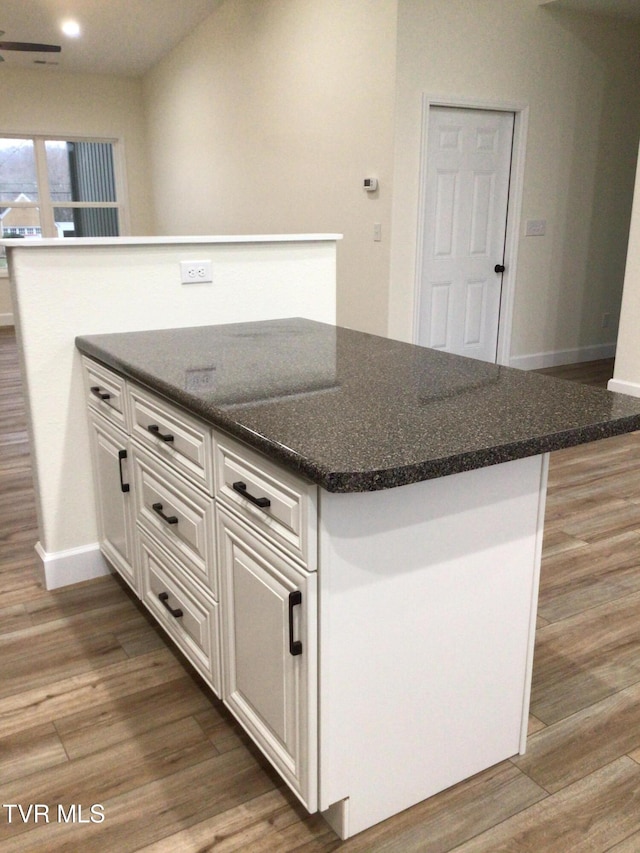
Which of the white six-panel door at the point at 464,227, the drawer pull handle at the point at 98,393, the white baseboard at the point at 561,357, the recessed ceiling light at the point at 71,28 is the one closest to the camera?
the drawer pull handle at the point at 98,393

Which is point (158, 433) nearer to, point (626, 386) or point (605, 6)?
point (626, 386)

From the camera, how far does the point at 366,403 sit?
154 centimetres

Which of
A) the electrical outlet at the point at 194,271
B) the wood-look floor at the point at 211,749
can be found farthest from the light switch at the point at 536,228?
the electrical outlet at the point at 194,271

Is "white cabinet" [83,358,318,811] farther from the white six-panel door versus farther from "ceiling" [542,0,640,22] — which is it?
"ceiling" [542,0,640,22]

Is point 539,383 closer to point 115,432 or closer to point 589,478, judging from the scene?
point 115,432

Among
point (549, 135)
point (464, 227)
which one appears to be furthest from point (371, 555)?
point (549, 135)

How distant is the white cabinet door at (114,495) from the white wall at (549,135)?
9.70ft

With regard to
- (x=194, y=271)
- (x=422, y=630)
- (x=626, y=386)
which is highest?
(x=194, y=271)

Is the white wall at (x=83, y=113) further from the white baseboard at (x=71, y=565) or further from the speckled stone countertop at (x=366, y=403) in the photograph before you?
the speckled stone countertop at (x=366, y=403)

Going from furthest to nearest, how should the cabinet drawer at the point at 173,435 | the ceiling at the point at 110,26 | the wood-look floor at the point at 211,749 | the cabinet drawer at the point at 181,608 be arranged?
the ceiling at the point at 110,26, the cabinet drawer at the point at 181,608, the cabinet drawer at the point at 173,435, the wood-look floor at the point at 211,749

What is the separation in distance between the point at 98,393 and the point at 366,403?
46.3 inches

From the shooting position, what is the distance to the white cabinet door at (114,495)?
2.25 metres

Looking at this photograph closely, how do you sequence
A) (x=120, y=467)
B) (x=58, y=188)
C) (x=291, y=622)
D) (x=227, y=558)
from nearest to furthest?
(x=291, y=622) < (x=227, y=558) < (x=120, y=467) < (x=58, y=188)

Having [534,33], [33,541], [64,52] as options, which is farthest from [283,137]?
[33,541]
